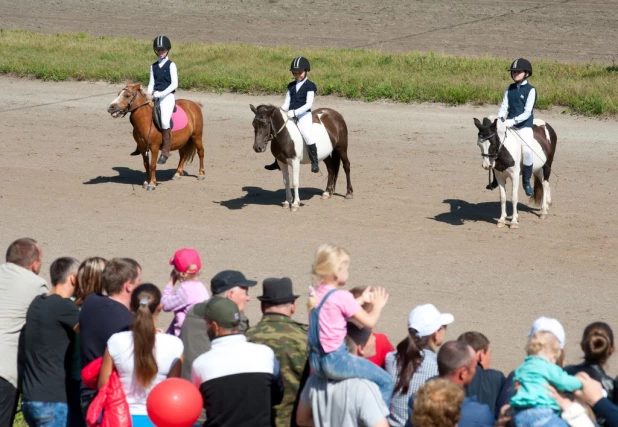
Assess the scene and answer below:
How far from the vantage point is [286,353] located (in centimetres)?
709

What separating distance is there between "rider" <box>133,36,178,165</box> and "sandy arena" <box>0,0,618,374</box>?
3.50ft

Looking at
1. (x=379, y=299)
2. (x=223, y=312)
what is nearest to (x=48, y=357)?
(x=223, y=312)

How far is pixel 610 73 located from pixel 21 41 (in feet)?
59.0

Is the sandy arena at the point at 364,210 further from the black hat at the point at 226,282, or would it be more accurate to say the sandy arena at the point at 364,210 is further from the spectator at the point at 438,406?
the spectator at the point at 438,406

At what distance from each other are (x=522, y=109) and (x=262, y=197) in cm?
513

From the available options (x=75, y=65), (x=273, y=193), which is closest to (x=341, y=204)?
(x=273, y=193)

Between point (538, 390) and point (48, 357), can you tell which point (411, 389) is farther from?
point (48, 357)

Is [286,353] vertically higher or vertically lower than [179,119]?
higher

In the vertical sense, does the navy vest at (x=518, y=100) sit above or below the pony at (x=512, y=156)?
above

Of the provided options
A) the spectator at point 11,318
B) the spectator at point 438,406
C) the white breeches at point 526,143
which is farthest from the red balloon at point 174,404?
the white breeches at point 526,143

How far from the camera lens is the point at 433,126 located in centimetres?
2198

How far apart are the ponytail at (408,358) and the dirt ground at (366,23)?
24.2 meters

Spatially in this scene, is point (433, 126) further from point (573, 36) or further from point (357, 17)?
point (357, 17)

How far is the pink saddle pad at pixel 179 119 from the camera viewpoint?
61.6 ft
